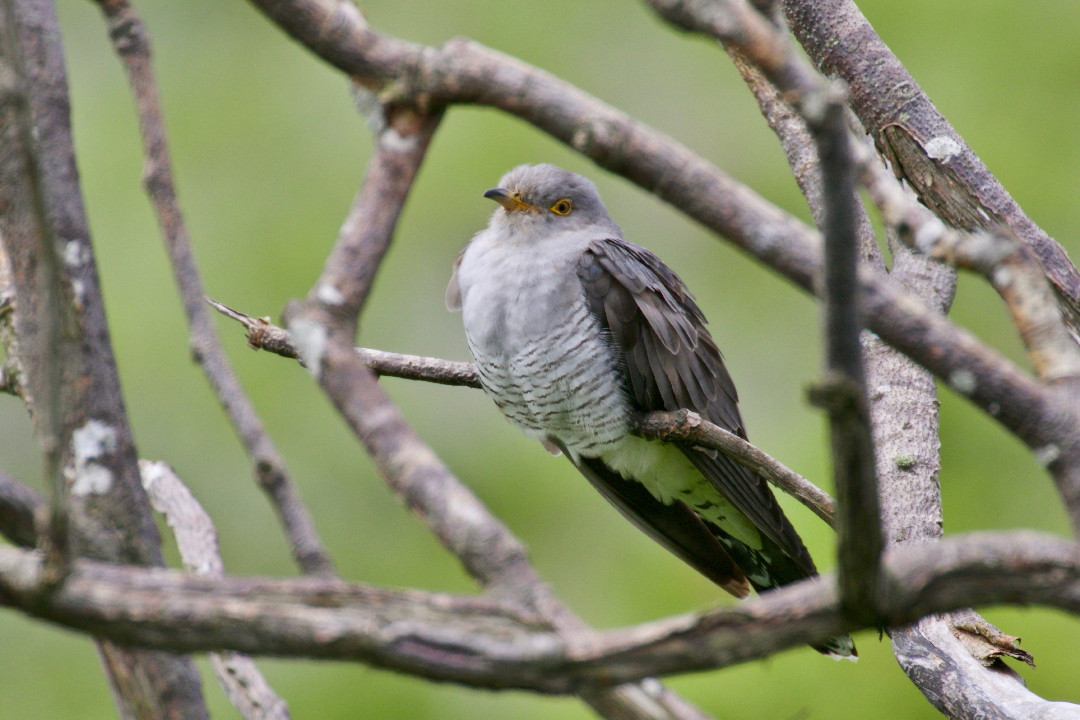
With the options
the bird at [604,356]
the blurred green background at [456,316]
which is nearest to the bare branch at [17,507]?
the bird at [604,356]

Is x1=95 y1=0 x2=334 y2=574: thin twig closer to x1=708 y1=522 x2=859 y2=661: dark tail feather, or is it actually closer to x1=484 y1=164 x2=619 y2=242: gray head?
x1=484 y1=164 x2=619 y2=242: gray head

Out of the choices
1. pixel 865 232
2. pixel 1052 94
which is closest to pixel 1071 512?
pixel 865 232

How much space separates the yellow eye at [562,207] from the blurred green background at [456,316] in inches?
82.6

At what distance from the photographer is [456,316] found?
5.48m

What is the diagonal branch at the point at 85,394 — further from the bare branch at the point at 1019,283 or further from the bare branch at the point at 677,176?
the bare branch at the point at 1019,283

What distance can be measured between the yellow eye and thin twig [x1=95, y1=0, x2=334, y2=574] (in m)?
2.11

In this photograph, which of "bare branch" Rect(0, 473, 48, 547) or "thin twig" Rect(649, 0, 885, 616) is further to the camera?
"bare branch" Rect(0, 473, 48, 547)

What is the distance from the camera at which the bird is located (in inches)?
122

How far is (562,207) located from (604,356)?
60 cm

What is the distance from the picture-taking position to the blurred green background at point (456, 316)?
200 inches

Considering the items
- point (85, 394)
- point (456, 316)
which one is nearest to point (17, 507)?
point (85, 394)

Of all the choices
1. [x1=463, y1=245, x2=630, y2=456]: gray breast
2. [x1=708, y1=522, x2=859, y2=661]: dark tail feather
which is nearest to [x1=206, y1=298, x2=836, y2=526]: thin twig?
[x1=463, y1=245, x2=630, y2=456]: gray breast

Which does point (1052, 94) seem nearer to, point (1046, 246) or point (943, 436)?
point (943, 436)

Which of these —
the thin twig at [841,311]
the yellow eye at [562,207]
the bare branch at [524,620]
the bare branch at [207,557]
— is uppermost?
the yellow eye at [562,207]
